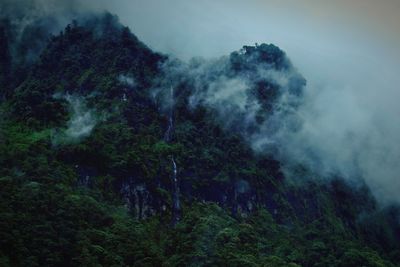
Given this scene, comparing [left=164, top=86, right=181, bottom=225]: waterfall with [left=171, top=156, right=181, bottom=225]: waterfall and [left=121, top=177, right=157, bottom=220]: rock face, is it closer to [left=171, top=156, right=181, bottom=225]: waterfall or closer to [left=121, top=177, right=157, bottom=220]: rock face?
[left=171, top=156, right=181, bottom=225]: waterfall

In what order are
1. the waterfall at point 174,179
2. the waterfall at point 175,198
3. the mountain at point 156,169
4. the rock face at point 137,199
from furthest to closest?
the waterfall at point 174,179 → the waterfall at point 175,198 → the rock face at point 137,199 → the mountain at point 156,169

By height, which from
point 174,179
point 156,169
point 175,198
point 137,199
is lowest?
point 137,199

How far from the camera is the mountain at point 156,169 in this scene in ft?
238

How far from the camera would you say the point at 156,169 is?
99125mm

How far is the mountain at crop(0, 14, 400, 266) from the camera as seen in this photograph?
2857 inches

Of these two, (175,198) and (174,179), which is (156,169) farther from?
(175,198)

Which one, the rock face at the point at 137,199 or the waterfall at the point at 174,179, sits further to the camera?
the waterfall at the point at 174,179

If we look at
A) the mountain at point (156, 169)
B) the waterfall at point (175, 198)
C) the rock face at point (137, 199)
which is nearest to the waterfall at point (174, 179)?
the waterfall at point (175, 198)

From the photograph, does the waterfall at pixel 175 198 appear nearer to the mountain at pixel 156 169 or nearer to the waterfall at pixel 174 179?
the waterfall at pixel 174 179

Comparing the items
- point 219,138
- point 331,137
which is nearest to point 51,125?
point 219,138

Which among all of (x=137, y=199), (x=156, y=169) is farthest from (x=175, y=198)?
(x=137, y=199)

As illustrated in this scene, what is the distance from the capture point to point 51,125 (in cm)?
10012

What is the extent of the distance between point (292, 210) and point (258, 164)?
1107 cm

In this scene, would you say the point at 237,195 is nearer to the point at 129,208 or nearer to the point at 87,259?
the point at 129,208
